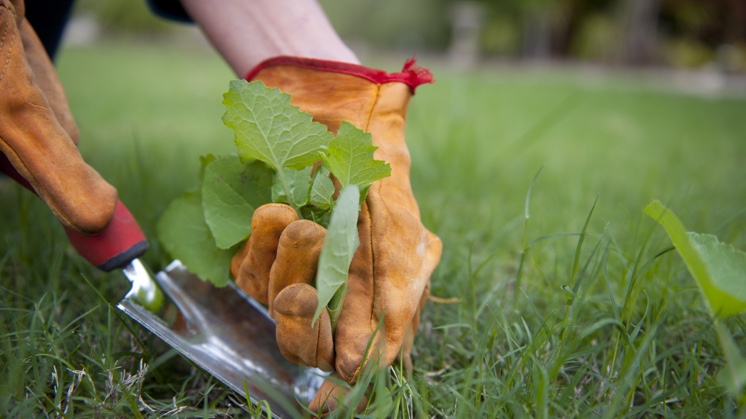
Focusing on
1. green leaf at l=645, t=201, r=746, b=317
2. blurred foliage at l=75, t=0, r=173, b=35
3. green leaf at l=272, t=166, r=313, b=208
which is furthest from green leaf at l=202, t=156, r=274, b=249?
Result: blurred foliage at l=75, t=0, r=173, b=35

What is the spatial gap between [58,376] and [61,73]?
16.9ft

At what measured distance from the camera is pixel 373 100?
91cm

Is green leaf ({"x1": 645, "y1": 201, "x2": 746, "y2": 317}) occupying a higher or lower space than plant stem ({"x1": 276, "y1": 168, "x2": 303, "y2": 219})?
higher

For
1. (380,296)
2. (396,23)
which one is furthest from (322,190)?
(396,23)

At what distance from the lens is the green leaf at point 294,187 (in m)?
0.83

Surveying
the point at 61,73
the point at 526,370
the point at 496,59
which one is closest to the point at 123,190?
the point at 526,370

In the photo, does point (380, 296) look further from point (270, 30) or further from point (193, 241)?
point (270, 30)

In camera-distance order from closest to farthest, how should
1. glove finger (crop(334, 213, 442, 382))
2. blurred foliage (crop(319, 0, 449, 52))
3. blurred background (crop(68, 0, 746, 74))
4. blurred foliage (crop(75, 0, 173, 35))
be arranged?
glove finger (crop(334, 213, 442, 382)) < blurred background (crop(68, 0, 746, 74)) < blurred foliage (crop(75, 0, 173, 35)) < blurred foliage (crop(319, 0, 449, 52))

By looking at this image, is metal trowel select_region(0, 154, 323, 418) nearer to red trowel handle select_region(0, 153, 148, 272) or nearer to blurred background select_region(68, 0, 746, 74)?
red trowel handle select_region(0, 153, 148, 272)

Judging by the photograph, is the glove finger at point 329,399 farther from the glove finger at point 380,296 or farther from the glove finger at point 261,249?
the glove finger at point 261,249

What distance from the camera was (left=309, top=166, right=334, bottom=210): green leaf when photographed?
79cm

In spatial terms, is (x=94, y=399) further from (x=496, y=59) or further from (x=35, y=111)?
(x=496, y=59)

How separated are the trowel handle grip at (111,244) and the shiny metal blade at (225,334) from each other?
0.14 feet

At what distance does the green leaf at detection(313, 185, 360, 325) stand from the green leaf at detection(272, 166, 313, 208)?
0.52ft
